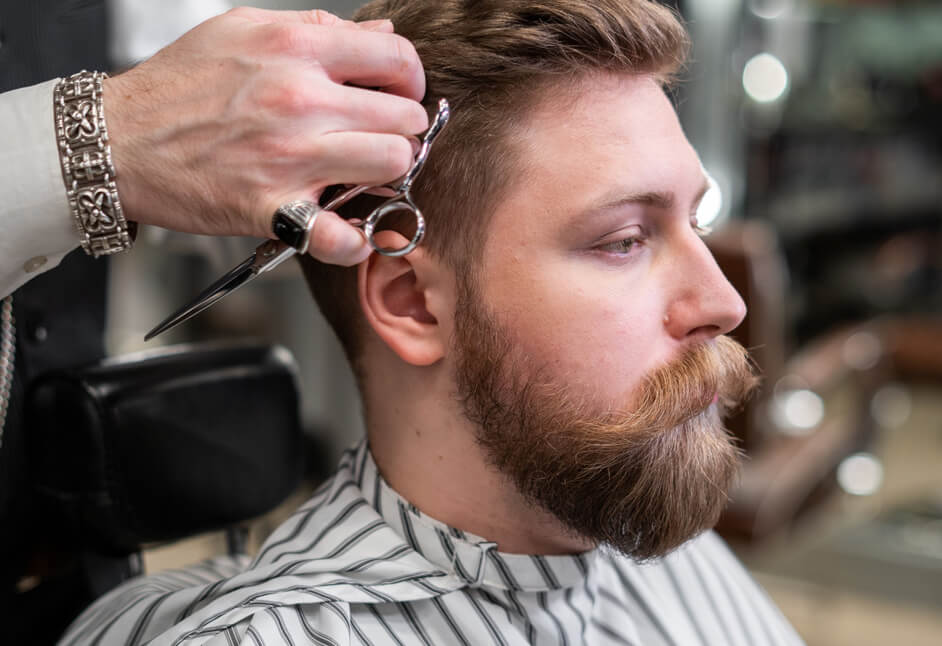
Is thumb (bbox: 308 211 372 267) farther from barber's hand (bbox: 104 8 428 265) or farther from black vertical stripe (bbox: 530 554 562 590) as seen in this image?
black vertical stripe (bbox: 530 554 562 590)

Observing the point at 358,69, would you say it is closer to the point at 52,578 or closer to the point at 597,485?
the point at 597,485

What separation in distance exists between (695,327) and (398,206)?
1.32ft

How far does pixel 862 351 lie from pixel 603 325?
10.1 feet

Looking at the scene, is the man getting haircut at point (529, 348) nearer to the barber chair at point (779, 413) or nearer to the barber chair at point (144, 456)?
the barber chair at point (144, 456)

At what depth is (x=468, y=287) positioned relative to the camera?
3.76 ft

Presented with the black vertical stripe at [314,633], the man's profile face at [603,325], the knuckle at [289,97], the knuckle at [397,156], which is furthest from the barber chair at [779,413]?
the knuckle at [289,97]

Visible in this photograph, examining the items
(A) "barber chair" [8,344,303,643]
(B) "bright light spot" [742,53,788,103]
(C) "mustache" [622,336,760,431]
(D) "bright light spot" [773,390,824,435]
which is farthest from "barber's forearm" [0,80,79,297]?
(B) "bright light spot" [742,53,788,103]

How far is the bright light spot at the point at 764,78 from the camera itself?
5391mm

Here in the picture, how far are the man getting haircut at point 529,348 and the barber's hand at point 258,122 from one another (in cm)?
24

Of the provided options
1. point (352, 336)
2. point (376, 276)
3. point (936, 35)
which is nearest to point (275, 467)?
point (352, 336)

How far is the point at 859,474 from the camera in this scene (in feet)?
12.3

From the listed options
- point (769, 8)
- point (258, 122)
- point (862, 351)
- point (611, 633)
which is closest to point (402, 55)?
point (258, 122)

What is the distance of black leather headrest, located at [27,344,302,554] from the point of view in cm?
122

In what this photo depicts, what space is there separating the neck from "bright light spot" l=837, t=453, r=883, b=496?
268cm
